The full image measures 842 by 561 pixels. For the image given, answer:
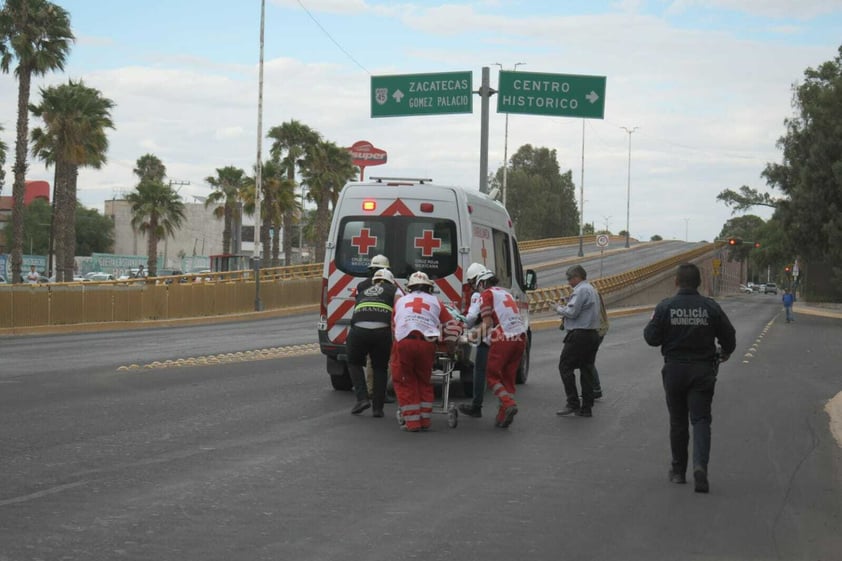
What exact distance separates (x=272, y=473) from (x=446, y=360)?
165 inches

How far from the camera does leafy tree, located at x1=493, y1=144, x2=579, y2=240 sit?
143125 millimetres

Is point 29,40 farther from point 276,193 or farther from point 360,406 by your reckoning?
point 360,406

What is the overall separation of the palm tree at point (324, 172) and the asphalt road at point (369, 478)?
4809 cm

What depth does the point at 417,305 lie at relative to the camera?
462 inches

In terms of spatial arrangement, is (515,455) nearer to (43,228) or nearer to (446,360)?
(446,360)

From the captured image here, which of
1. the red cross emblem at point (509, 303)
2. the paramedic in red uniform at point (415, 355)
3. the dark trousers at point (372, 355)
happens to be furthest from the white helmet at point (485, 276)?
the dark trousers at point (372, 355)

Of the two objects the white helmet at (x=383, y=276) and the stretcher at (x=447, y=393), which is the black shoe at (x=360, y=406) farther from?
the white helmet at (x=383, y=276)

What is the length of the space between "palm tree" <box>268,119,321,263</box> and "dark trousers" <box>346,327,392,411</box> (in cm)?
5257

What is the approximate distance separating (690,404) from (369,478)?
99.0 inches

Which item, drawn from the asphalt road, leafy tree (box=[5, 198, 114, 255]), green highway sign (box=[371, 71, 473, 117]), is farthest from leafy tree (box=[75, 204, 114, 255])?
the asphalt road

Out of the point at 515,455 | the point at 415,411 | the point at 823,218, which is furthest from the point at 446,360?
the point at 823,218

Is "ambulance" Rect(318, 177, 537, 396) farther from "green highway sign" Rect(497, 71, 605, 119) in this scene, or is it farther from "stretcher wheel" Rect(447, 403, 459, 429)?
"green highway sign" Rect(497, 71, 605, 119)

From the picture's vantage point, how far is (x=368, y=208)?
14812 millimetres

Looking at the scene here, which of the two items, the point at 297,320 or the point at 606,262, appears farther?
the point at 606,262
